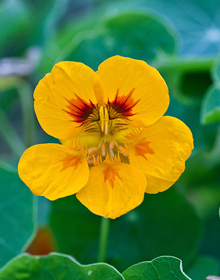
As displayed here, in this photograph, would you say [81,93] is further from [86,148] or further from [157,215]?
[157,215]

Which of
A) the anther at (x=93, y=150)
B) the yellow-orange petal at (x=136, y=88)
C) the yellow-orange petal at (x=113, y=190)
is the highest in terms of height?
the yellow-orange petal at (x=136, y=88)

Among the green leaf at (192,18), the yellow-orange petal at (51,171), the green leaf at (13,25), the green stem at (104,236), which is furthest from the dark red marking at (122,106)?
the green leaf at (13,25)

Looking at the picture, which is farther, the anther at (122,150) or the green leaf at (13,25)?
the green leaf at (13,25)

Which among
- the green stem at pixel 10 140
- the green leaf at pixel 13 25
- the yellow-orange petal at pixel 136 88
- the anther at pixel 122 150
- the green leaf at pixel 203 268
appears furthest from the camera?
the green leaf at pixel 13 25

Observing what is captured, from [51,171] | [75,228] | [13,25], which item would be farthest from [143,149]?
[13,25]

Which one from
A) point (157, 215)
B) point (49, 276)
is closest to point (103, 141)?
point (49, 276)

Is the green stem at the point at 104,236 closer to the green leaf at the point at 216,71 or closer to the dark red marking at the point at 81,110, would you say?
the dark red marking at the point at 81,110

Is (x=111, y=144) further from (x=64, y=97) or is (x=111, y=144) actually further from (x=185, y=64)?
(x=185, y=64)
